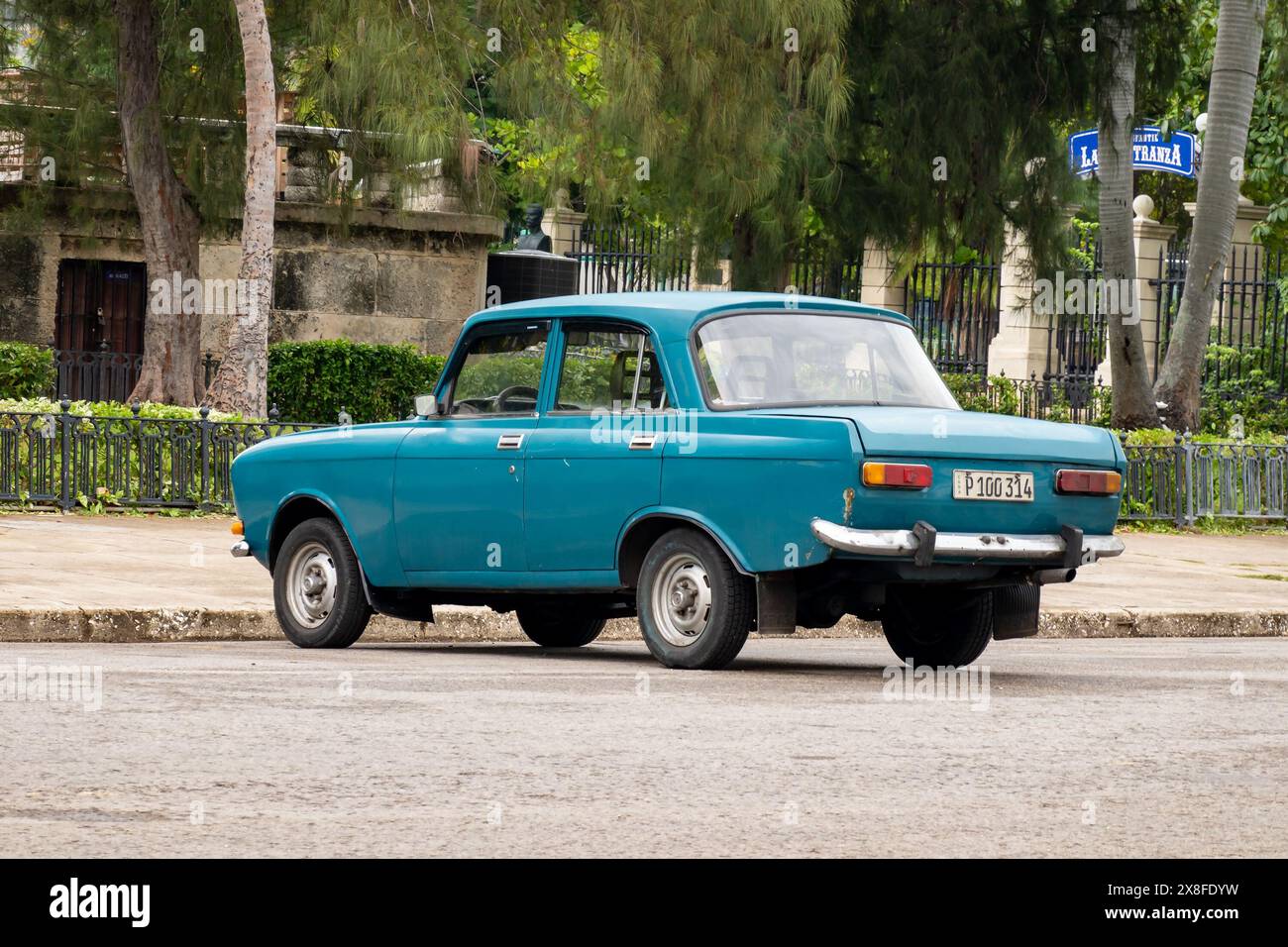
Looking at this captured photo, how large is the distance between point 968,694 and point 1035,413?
27.7 meters

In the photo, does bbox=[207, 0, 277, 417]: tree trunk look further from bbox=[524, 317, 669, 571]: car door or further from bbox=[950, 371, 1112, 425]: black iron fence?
bbox=[950, 371, 1112, 425]: black iron fence

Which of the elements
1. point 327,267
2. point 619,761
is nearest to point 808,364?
point 619,761

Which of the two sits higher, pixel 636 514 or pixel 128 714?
pixel 636 514

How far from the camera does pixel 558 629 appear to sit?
473 inches

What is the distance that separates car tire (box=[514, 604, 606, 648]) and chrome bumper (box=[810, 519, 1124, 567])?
3200mm

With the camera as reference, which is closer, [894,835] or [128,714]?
[894,835]

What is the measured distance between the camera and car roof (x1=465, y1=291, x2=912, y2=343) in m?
9.91

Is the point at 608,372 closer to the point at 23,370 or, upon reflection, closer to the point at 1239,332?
the point at 23,370

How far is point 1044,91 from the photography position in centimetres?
2417

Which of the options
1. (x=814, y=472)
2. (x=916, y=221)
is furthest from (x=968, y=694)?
(x=916, y=221)

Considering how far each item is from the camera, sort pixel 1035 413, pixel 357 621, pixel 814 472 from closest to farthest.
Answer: pixel 814 472, pixel 357 621, pixel 1035 413

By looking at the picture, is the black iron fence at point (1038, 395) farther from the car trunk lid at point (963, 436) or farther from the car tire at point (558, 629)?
the car trunk lid at point (963, 436)

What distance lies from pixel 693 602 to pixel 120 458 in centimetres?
1002
